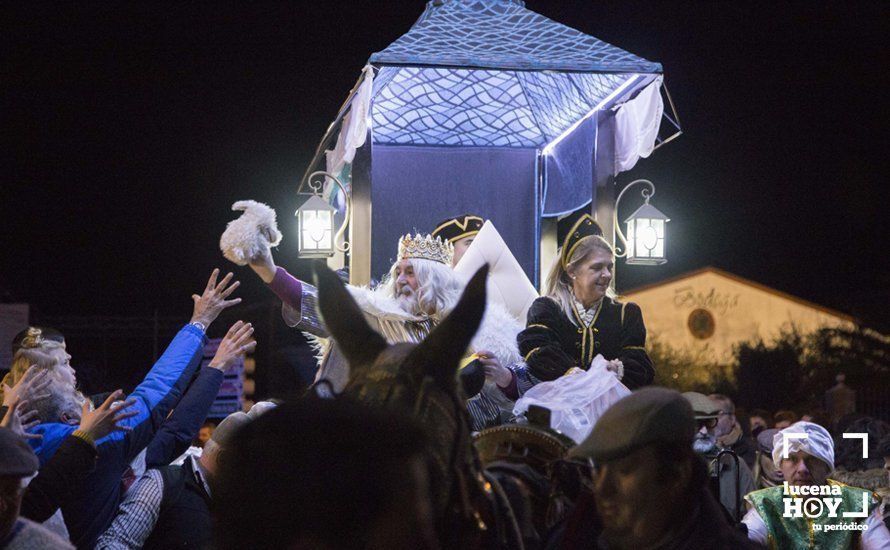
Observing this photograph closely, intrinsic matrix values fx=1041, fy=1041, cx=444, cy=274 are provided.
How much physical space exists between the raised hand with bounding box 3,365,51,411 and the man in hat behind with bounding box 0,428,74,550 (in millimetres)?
1083

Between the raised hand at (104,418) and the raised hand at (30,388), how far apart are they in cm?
23

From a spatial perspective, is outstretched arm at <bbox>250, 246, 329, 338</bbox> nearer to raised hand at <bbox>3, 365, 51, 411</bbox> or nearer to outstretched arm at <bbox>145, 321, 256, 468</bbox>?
outstretched arm at <bbox>145, 321, 256, 468</bbox>

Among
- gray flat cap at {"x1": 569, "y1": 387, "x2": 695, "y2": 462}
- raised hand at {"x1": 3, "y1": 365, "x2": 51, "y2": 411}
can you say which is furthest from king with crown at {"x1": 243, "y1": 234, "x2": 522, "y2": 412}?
gray flat cap at {"x1": 569, "y1": 387, "x2": 695, "y2": 462}

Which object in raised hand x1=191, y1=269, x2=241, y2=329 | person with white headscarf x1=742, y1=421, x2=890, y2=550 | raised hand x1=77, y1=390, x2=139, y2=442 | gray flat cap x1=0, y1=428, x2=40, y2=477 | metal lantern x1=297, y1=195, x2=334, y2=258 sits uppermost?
metal lantern x1=297, y1=195, x2=334, y2=258

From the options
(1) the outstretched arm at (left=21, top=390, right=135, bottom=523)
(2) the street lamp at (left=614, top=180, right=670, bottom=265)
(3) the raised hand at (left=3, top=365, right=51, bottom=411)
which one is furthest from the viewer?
(2) the street lamp at (left=614, top=180, right=670, bottom=265)

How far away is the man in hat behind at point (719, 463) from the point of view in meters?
4.91

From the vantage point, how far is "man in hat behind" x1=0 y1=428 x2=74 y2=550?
254cm

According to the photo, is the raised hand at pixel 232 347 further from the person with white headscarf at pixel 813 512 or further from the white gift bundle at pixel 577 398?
the person with white headscarf at pixel 813 512

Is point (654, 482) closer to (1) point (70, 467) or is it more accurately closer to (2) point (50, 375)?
(1) point (70, 467)

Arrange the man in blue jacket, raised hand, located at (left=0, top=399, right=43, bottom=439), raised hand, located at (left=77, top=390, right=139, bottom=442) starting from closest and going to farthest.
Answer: raised hand, located at (left=0, top=399, right=43, bottom=439) < raised hand, located at (left=77, top=390, right=139, bottom=442) < the man in blue jacket

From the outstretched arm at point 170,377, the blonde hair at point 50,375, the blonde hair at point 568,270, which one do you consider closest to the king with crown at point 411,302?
the blonde hair at point 568,270

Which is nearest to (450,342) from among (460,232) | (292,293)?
(292,293)

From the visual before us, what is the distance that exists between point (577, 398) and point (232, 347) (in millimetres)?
1714

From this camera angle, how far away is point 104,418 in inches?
146
